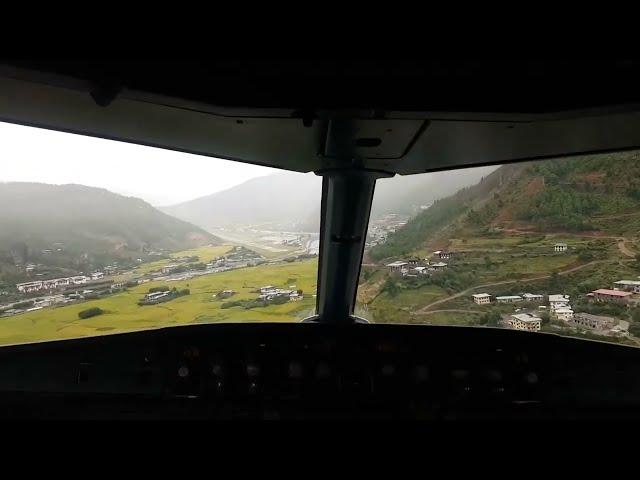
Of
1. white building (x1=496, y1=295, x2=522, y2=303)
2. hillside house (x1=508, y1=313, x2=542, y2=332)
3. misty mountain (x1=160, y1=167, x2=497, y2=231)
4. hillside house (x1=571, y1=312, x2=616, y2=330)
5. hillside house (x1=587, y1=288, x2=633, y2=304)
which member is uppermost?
misty mountain (x1=160, y1=167, x2=497, y2=231)

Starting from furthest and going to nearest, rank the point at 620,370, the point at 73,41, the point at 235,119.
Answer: the point at 620,370 → the point at 235,119 → the point at 73,41

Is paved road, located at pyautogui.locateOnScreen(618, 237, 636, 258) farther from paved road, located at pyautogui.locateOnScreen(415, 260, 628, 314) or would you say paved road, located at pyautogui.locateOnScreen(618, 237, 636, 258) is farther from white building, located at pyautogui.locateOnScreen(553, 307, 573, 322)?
white building, located at pyautogui.locateOnScreen(553, 307, 573, 322)

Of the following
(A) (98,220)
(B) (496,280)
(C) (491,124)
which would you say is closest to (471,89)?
(C) (491,124)

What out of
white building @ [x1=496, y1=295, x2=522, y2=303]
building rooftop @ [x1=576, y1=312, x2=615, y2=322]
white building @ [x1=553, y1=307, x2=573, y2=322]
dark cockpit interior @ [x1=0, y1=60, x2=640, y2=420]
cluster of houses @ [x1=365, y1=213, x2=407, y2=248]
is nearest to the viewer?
dark cockpit interior @ [x1=0, y1=60, x2=640, y2=420]

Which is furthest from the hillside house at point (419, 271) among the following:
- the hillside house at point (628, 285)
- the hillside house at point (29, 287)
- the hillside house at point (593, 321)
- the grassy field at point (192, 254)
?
the hillside house at point (29, 287)

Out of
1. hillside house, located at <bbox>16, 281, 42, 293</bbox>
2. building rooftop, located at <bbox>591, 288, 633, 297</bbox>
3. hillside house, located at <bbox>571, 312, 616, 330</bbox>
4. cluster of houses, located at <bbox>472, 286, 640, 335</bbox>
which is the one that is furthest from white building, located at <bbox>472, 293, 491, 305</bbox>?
hillside house, located at <bbox>16, 281, 42, 293</bbox>

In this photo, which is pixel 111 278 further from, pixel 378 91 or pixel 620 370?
pixel 620 370
